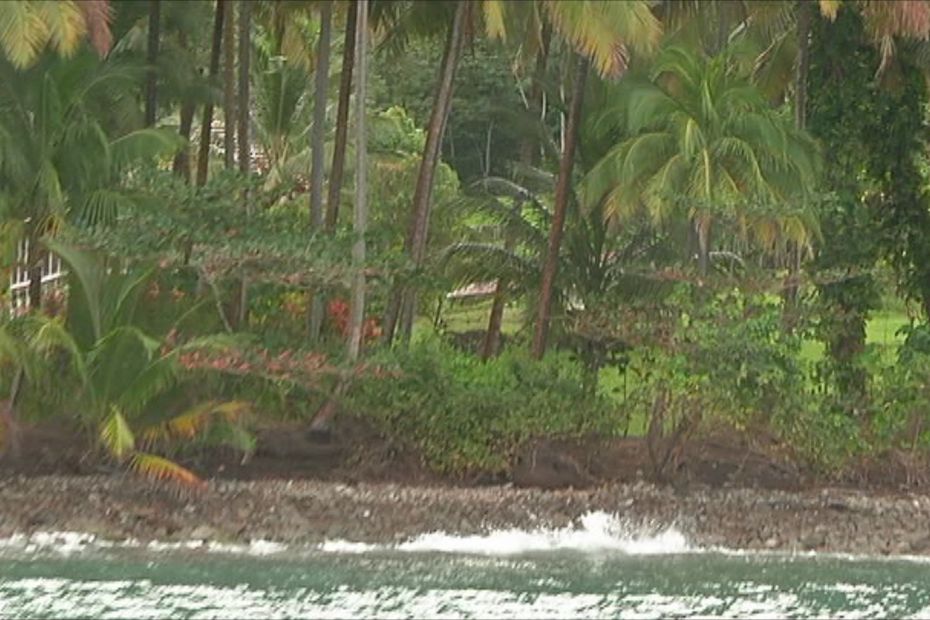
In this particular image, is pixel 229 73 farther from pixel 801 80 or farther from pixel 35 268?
pixel 801 80

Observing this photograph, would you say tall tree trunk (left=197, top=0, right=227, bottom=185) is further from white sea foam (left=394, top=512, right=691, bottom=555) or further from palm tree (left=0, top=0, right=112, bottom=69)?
white sea foam (left=394, top=512, right=691, bottom=555)

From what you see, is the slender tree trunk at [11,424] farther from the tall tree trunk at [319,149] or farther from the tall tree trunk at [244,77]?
the tall tree trunk at [244,77]

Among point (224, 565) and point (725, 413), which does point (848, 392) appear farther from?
point (224, 565)

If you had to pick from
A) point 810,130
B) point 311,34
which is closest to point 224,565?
point 810,130

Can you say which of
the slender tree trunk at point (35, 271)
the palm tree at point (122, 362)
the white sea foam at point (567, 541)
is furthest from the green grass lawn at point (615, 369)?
the slender tree trunk at point (35, 271)

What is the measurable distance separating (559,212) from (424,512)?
4.96 meters

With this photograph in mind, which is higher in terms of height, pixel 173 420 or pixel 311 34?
pixel 311 34

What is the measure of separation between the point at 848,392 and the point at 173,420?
28.8 ft

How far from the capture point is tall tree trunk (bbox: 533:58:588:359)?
26625mm

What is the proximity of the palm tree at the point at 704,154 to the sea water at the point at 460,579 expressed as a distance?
4.31 meters

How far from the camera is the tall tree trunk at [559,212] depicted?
87.4 ft

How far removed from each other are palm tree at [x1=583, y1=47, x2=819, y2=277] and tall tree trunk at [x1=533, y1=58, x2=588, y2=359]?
→ 0.36 metres

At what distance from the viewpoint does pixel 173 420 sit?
23.5 m

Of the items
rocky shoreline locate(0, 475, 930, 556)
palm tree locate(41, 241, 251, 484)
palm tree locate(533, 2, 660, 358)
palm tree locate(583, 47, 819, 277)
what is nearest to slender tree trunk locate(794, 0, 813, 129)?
palm tree locate(583, 47, 819, 277)
